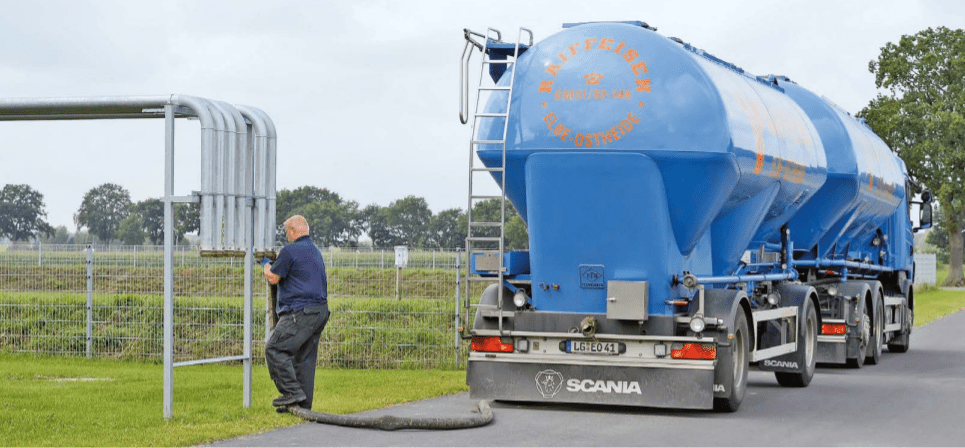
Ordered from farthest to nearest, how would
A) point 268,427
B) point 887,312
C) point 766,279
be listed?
point 887,312 < point 766,279 < point 268,427

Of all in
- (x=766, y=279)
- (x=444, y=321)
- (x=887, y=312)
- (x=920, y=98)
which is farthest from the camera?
(x=920, y=98)

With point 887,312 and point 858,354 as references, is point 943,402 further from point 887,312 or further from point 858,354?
point 887,312

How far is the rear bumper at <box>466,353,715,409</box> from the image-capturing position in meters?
12.2

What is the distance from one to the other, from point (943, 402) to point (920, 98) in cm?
5043

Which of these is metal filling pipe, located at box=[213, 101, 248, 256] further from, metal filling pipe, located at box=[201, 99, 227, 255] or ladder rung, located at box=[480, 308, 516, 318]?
ladder rung, located at box=[480, 308, 516, 318]

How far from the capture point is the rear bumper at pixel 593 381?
12156mm

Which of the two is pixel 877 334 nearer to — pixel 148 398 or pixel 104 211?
pixel 148 398

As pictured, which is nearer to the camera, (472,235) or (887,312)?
(472,235)

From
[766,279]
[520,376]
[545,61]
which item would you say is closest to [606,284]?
[520,376]

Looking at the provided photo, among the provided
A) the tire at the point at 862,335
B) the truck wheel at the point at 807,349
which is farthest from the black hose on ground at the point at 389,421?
the tire at the point at 862,335

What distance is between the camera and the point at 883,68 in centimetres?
6319

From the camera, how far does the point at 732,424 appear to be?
39.3 ft

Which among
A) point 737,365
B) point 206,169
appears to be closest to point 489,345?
point 737,365

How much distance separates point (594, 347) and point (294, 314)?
290 cm
